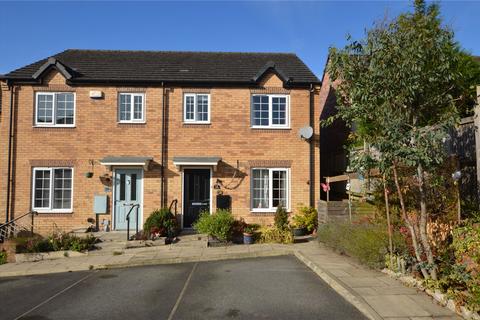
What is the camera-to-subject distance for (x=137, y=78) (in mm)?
14031

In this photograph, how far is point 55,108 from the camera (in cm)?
1393

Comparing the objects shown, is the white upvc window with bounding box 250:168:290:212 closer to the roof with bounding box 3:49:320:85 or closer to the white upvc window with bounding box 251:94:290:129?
the white upvc window with bounding box 251:94:290:129

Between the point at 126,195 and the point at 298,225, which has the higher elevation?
the point at 126,195

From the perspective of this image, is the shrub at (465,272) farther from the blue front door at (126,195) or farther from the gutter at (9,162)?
the gutter at (9,162)

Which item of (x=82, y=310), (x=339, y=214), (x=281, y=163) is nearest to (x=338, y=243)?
(x=339, y=214)

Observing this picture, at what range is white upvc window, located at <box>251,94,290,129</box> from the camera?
14.3 metres

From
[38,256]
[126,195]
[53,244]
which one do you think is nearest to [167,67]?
[126,195]

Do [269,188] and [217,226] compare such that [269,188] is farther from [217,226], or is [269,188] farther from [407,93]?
[407,93]

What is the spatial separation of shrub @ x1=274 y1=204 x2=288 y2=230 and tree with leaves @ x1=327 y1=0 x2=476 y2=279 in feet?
19.1

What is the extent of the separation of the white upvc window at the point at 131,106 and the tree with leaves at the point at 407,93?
9035 millimetres

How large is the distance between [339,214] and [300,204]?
232 centimetres

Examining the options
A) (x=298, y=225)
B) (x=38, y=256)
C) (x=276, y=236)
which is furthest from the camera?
(x=298, y=225)

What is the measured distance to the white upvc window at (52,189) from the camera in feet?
44.6

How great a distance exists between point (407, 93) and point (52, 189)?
12241mm
